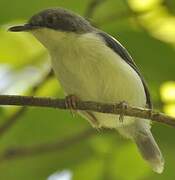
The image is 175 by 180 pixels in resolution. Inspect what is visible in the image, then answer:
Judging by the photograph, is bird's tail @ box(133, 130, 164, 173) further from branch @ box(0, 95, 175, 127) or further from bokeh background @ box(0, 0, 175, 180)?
branch @ box(0, 95, 175, 127)

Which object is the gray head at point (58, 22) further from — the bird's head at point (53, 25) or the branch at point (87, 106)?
the branch at point (87, 106)

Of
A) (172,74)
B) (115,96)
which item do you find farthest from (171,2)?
(115,96)

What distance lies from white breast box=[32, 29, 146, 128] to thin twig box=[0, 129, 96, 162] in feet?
1.34

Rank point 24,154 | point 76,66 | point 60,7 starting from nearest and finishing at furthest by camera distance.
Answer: point 76,66
point 24,154
point 60,7

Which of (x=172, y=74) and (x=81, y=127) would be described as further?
(x=81, y=127)

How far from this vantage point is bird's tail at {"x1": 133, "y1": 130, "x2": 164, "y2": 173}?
3.65 m

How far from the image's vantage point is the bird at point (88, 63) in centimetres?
332

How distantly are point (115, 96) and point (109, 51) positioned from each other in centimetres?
24

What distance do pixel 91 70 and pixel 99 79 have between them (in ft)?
0.23

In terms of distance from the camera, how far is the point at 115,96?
11.3 feet

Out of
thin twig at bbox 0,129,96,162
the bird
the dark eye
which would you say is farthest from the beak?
thin twig at bbox 0,129,96,162

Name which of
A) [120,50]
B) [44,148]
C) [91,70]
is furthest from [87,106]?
[44,148]

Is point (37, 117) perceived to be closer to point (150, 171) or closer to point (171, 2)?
point (150, 171)

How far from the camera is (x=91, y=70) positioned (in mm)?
3305
